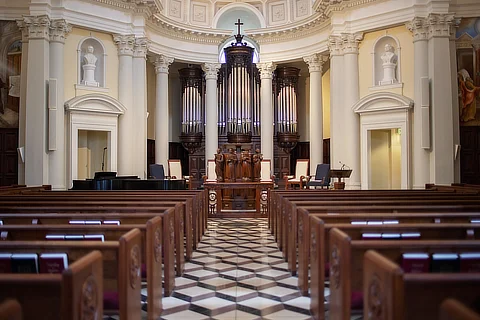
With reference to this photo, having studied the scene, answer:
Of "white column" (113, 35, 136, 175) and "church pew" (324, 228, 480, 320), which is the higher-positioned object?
"white column" (113, 35, 136, 175)

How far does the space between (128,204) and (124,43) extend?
9.56 m

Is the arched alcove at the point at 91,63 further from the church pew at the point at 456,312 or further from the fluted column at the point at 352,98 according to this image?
the church pew at the point at 456,312

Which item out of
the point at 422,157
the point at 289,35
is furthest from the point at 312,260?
the point at 289,35

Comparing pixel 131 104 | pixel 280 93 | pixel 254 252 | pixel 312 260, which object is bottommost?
pixel 254 252

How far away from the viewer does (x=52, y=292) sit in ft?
5.99

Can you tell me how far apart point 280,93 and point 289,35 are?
2.53 metres

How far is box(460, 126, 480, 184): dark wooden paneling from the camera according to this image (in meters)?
12.2

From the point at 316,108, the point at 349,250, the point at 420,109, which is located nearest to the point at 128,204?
the point at 349,250

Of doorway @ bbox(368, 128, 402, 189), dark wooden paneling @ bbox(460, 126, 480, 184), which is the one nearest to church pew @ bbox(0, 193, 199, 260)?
doorway @ bbox(368, 128, 402, 189)

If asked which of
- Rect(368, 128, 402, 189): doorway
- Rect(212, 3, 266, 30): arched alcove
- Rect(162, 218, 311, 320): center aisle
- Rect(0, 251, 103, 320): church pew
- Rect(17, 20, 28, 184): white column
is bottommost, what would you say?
Rect(162, 218, 311, 320): center aisle

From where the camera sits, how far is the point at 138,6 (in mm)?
13828

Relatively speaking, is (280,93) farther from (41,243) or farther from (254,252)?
(41,243)

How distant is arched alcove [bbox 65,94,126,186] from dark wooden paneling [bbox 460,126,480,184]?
1010 centimetres

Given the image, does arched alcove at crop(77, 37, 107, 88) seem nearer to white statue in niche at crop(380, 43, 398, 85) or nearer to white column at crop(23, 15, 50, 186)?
white column at crop(23, 15, 50, 186)
